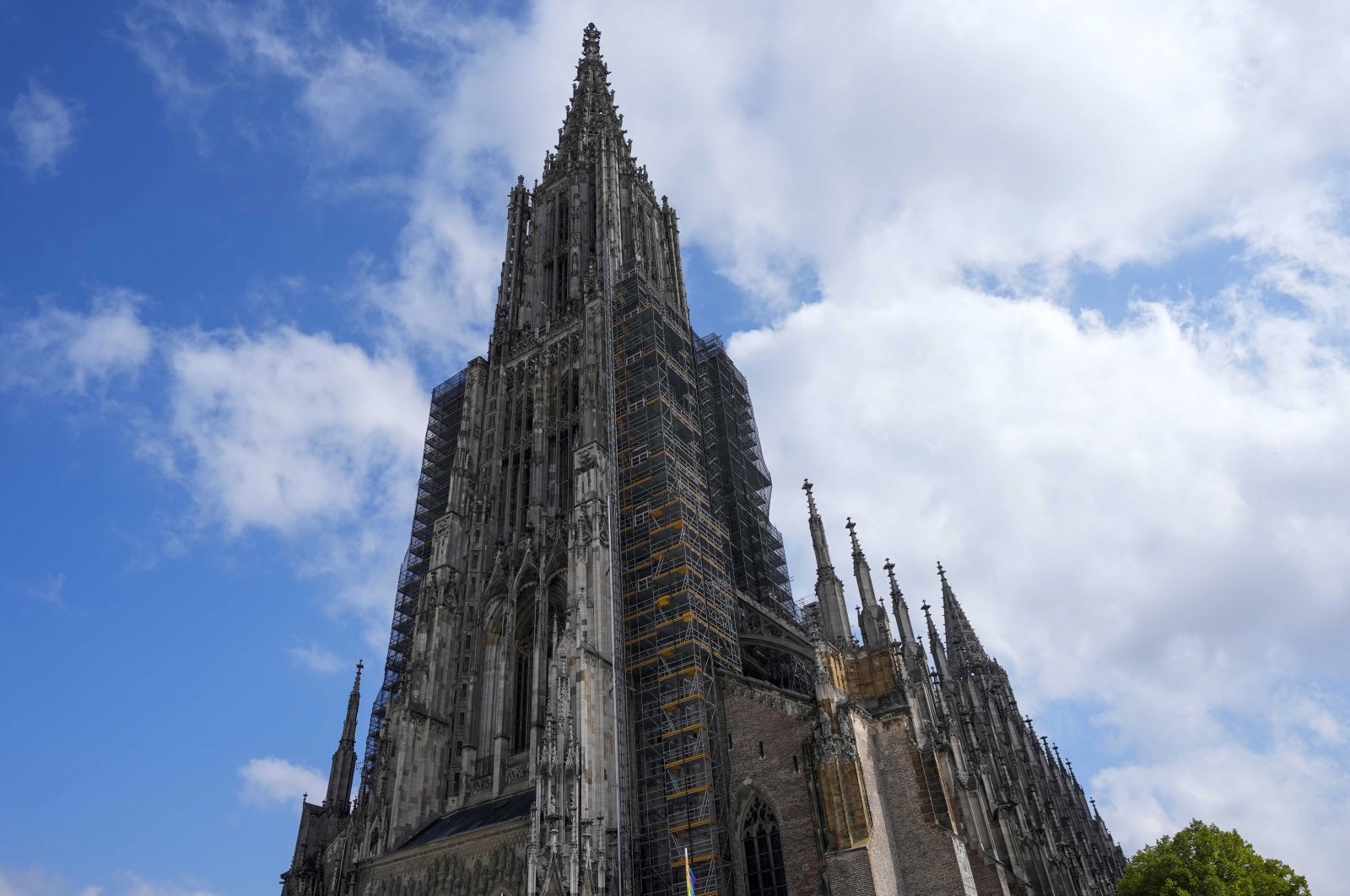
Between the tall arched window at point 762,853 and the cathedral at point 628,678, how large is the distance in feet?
0.25

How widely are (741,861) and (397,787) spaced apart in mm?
13009

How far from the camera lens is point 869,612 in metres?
33.4

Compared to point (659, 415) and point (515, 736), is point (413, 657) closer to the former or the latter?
point (515, 736)

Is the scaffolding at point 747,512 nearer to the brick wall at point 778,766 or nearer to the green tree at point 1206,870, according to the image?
the brick wall at point 778,766

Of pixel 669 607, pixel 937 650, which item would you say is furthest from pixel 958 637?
pixel 669 607

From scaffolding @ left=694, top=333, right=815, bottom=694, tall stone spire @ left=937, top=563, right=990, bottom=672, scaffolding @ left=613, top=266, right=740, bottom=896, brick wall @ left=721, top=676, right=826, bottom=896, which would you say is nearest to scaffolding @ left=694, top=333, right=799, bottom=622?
scaffolding @ left=694, top=333, right=815, bottom=694

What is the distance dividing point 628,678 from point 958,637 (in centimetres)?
4363

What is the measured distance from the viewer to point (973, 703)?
5231 cm

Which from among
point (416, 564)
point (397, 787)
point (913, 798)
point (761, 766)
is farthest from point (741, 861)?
point (416, 564)

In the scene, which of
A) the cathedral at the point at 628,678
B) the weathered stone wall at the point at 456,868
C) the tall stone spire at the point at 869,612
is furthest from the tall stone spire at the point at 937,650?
the weathered stone wall at the point at 456,868

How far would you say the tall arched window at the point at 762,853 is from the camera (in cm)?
2786

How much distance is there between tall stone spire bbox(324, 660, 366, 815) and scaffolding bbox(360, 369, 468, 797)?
0.67 meters

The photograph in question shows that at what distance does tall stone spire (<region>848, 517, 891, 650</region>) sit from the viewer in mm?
32688

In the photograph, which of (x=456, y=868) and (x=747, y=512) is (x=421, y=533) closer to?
(x=747, y=512)
